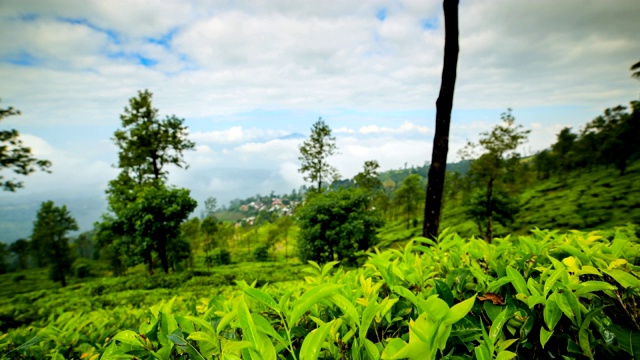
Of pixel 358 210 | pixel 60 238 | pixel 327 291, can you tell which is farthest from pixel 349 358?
pixel 60 238

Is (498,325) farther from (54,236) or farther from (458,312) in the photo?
(54,236)

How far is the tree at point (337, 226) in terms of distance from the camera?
47.2ft

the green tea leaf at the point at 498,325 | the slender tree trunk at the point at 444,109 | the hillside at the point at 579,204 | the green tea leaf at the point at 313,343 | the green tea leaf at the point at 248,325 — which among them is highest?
the slender tree trunk at the point at 444,109

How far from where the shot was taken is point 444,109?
16.0ft

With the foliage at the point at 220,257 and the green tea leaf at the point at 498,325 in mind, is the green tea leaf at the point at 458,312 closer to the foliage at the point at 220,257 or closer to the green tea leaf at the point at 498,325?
the green tea leaf at the point at 498,325

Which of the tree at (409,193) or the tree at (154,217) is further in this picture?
the tree at (409,193)

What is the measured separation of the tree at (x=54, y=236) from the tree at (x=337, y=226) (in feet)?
145

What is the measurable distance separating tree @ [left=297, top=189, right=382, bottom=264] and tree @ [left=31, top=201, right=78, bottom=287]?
44176mm

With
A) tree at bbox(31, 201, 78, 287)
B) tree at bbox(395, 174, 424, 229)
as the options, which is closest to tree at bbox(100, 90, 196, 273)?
tree at bbox(31, 201, 78, 287)

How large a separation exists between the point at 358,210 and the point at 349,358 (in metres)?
14.2

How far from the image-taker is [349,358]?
113cm

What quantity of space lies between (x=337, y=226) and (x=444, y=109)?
34.7 feet

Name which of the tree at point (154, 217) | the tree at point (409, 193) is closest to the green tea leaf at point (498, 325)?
the tree at point (154, 217)

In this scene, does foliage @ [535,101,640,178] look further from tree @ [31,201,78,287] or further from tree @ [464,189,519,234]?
tree @ [31,201,78,287]
